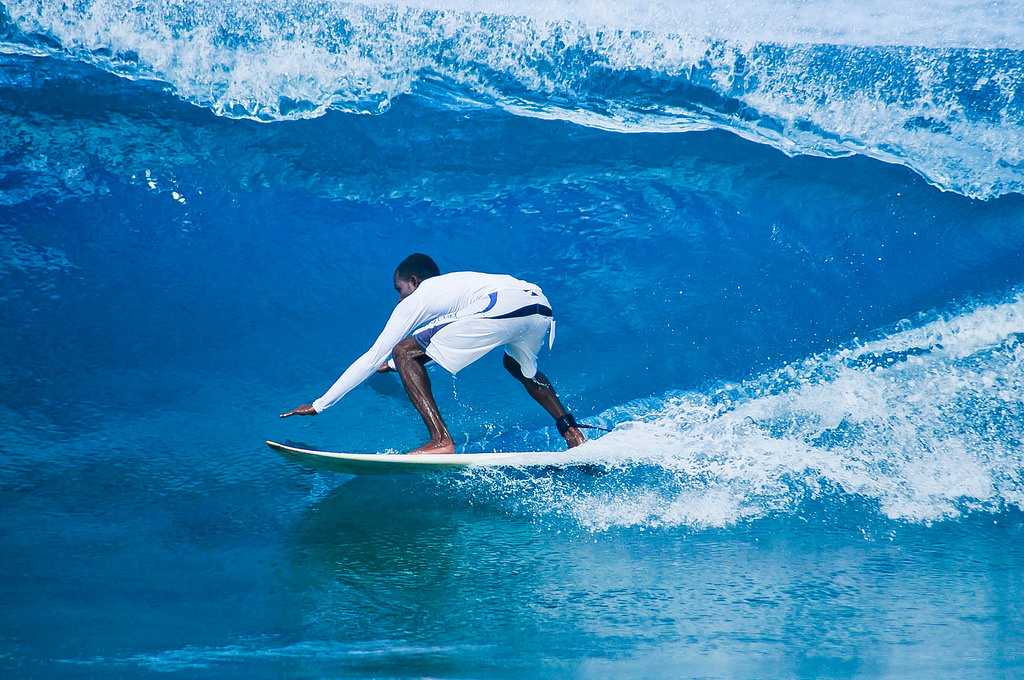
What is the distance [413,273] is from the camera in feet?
14.3

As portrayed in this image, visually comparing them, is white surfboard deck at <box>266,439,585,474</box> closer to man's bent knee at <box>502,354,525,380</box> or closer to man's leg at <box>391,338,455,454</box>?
man's leg at <box>391,338,455,454</box>

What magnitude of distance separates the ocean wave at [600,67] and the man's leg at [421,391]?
3.25 m

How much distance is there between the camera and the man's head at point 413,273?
14.3ft

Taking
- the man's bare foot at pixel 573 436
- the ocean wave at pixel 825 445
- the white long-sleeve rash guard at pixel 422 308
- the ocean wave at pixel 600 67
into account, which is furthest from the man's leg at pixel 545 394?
the ocean wave at pixel 600 67

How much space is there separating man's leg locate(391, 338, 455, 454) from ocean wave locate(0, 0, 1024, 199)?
10.7ft

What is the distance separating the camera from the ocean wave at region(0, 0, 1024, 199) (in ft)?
22.2

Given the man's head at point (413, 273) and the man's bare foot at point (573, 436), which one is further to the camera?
the man's bare foot at point (573, 436)

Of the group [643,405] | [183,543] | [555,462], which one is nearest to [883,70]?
[643,405]

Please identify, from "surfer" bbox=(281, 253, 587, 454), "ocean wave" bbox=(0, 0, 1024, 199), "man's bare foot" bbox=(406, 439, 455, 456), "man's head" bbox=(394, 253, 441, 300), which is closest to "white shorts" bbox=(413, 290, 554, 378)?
"surfer" bbox=(281, 253, 587, 454)

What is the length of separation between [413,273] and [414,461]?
902 millimetres

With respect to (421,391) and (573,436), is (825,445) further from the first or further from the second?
(421,391)

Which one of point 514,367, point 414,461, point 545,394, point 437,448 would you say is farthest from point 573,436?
point 414,461

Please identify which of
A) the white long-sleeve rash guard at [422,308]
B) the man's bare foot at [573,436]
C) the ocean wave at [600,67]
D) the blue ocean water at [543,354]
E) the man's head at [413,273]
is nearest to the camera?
the blue ocean water at [543,354]

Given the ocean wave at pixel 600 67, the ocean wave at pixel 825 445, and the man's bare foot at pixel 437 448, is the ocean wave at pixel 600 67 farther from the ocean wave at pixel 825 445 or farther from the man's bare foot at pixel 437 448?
the man's bare foot at pixel 437 448
